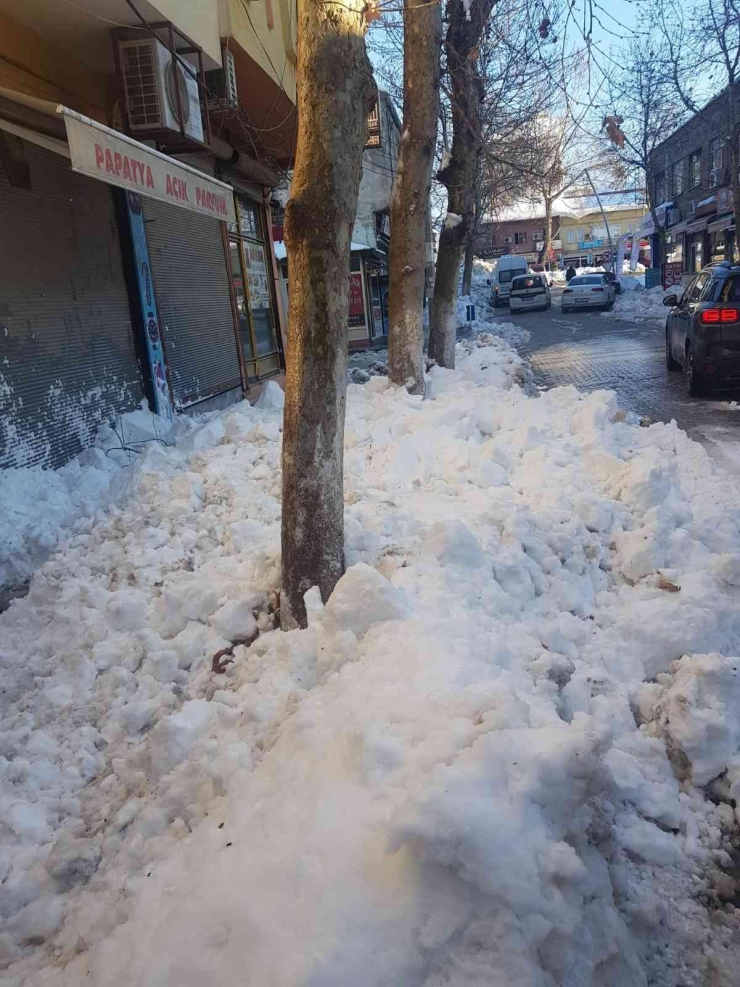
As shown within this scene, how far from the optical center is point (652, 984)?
7.28 feet

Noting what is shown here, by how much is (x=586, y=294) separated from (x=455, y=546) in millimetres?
27705

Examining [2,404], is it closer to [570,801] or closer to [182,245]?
[182,245]

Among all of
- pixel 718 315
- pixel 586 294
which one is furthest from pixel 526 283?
pixel 718 315

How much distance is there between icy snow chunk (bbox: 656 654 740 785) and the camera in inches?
120

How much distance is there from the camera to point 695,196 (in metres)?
33.2

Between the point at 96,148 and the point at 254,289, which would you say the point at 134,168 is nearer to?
the point at 96,148

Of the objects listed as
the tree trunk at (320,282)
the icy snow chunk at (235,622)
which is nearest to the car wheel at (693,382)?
the tree trunk at (320,282)

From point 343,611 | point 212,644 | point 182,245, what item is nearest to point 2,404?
point 212,644

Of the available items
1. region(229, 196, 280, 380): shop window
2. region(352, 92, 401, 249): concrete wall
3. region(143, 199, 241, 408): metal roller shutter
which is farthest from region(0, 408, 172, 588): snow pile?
region(352, 92, 401, 249): concrete wall

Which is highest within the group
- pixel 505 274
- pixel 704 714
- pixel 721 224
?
pixel 721 224

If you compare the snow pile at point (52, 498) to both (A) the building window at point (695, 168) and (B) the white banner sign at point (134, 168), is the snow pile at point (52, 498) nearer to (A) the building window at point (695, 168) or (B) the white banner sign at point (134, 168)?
(B) the white banner sign at point (134, 168)

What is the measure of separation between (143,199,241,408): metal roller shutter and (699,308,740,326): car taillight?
689 cm

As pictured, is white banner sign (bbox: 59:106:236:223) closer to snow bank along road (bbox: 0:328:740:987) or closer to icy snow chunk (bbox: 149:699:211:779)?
snow bank along road (bbox: 0:328:740:987)

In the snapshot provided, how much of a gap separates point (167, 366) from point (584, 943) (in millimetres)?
7710
